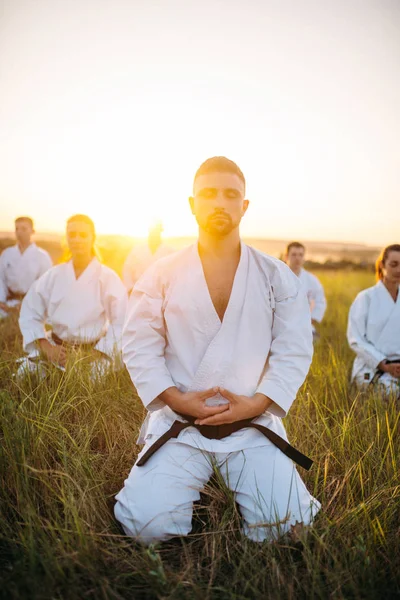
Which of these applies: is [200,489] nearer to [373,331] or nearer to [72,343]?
[72,343]

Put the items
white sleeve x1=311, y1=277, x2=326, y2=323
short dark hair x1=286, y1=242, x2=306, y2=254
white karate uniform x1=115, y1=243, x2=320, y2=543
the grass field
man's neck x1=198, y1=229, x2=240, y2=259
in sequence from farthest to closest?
white sleeve x1=311, y1=277, x2=326, y2=323
short dark hair x1=286, y1=242, x2=306, y2=254
man's neck x1=198, y1=229, x2=240, y2=259
white karate uniform x1=115, y1=243, x2=320, y2=543
the grass field

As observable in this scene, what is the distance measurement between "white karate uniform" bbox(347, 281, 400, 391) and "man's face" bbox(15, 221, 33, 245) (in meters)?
6.40

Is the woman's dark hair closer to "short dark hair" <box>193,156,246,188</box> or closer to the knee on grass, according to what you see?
"short dark hair" <box>193,156,246,188</box>

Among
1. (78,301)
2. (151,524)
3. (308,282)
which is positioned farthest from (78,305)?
(308,282)

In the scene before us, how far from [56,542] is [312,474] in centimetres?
161

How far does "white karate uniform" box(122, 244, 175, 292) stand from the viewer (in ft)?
28.4

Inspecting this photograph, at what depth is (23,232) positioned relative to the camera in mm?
8688

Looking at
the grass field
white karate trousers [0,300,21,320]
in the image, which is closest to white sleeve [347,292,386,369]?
the grass field

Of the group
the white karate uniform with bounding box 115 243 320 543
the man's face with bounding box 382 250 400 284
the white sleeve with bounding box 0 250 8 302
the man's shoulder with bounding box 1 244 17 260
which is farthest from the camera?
the man's shoulder with bounding box 1 244 17 260

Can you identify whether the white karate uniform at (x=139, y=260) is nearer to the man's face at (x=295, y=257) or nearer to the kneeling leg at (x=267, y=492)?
the man's face at (x=295, y=257)

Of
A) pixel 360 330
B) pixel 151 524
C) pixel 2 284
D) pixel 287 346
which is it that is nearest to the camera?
pixel 151 524

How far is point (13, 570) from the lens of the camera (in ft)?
6.07

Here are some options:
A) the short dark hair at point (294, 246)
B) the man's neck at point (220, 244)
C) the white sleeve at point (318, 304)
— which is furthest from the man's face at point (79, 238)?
the white sleeve at point (318, 304)

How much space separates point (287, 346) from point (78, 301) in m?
2.98
